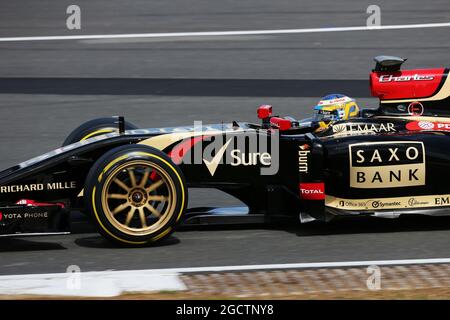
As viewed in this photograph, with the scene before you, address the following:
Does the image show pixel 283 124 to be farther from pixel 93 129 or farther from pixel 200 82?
pixel 200 82

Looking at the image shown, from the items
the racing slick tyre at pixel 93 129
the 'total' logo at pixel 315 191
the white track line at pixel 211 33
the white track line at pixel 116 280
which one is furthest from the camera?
the white track line at pixel 211 33

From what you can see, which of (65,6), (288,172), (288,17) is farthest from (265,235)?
(65,6)

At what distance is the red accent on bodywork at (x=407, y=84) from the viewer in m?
8.52

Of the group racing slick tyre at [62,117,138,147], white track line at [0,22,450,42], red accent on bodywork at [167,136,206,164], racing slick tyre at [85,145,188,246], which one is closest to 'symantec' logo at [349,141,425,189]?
red accent on bodywork at [167,136,206,164]

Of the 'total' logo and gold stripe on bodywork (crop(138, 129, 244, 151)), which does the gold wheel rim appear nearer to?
gold stripe on bodywork (crop(138, 129, 244, 151))

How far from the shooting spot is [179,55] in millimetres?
16094

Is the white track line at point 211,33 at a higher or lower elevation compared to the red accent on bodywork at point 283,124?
higher

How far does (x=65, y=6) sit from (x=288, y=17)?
449 cm

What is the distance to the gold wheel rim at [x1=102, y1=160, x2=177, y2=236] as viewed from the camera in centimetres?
739

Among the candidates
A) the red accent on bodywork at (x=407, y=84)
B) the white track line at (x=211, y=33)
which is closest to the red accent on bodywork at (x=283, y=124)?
the red accent on bodywork at (x=407, y=84)

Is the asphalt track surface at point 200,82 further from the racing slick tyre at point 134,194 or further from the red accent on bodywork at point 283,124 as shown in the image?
the red accent on bodywork at point 283,124

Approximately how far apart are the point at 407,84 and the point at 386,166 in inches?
41.5

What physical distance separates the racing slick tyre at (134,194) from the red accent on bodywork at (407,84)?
2.11 m
